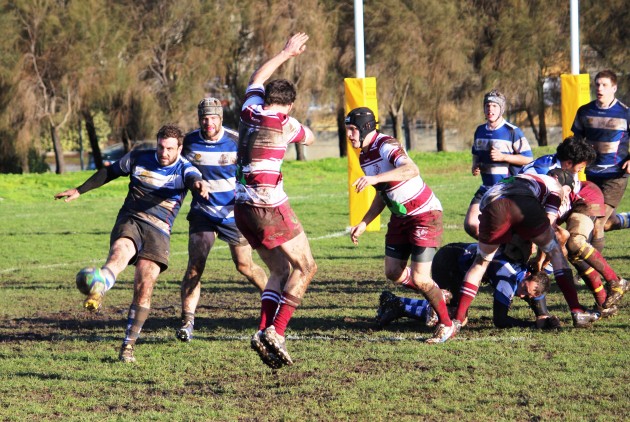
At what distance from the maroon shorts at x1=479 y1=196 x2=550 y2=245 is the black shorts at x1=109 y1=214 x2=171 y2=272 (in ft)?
8.88

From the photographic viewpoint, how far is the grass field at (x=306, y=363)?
5.98m

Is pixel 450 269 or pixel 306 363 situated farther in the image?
pixel 450 269

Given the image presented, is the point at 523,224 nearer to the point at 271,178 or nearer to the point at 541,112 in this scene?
the point at 271,178

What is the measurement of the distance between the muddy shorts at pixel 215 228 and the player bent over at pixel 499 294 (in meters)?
1.50

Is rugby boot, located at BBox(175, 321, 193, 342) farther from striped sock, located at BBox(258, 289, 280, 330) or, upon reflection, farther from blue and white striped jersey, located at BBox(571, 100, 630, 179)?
blue and white striped jersey, located at BBox(571, 100, 630, 179)

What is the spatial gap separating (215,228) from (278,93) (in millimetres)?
2303

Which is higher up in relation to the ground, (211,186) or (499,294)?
(211,186)

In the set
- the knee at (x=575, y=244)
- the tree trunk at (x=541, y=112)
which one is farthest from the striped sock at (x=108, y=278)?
the tree trunk at (x=541, y=112)

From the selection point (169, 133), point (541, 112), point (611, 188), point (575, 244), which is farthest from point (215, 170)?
point (541, 112)

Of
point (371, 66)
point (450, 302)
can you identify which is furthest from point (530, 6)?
point (450, 302)

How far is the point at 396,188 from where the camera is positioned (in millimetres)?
7934

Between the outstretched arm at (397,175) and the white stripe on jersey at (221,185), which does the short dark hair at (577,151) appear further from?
the white stripe on jersey at (221,185)

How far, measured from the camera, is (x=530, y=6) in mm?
41969

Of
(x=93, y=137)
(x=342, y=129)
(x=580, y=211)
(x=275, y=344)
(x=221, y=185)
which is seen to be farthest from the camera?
(x=342, y=129)
